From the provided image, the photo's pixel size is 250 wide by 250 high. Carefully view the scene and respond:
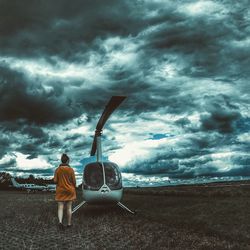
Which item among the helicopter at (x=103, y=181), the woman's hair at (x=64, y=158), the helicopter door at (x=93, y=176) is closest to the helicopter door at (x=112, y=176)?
the helicopter at (x=103, y=181)

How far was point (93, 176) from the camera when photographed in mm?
14586

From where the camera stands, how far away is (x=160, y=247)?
755 cm

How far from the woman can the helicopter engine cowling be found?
119 inches

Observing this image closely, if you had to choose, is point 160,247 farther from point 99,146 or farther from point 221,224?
point 99,146

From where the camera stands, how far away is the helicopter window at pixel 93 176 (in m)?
14.2

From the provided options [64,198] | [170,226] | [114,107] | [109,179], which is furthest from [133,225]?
[114,107]

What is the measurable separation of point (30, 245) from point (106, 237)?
197 centimetres

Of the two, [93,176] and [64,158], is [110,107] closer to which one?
[93,176]

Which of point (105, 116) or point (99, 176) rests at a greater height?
point (105, 116)

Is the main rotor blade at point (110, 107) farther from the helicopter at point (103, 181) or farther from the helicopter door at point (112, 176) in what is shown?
the helicopter door at point (112, 176)

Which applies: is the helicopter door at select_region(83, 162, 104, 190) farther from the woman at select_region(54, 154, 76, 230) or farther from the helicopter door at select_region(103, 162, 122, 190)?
the woman at select_region(54, 154, 76, 230)

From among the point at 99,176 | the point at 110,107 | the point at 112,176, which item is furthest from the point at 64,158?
the point at 112,176

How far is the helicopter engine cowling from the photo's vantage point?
46.1 ft

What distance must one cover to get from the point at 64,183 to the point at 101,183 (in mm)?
3393
